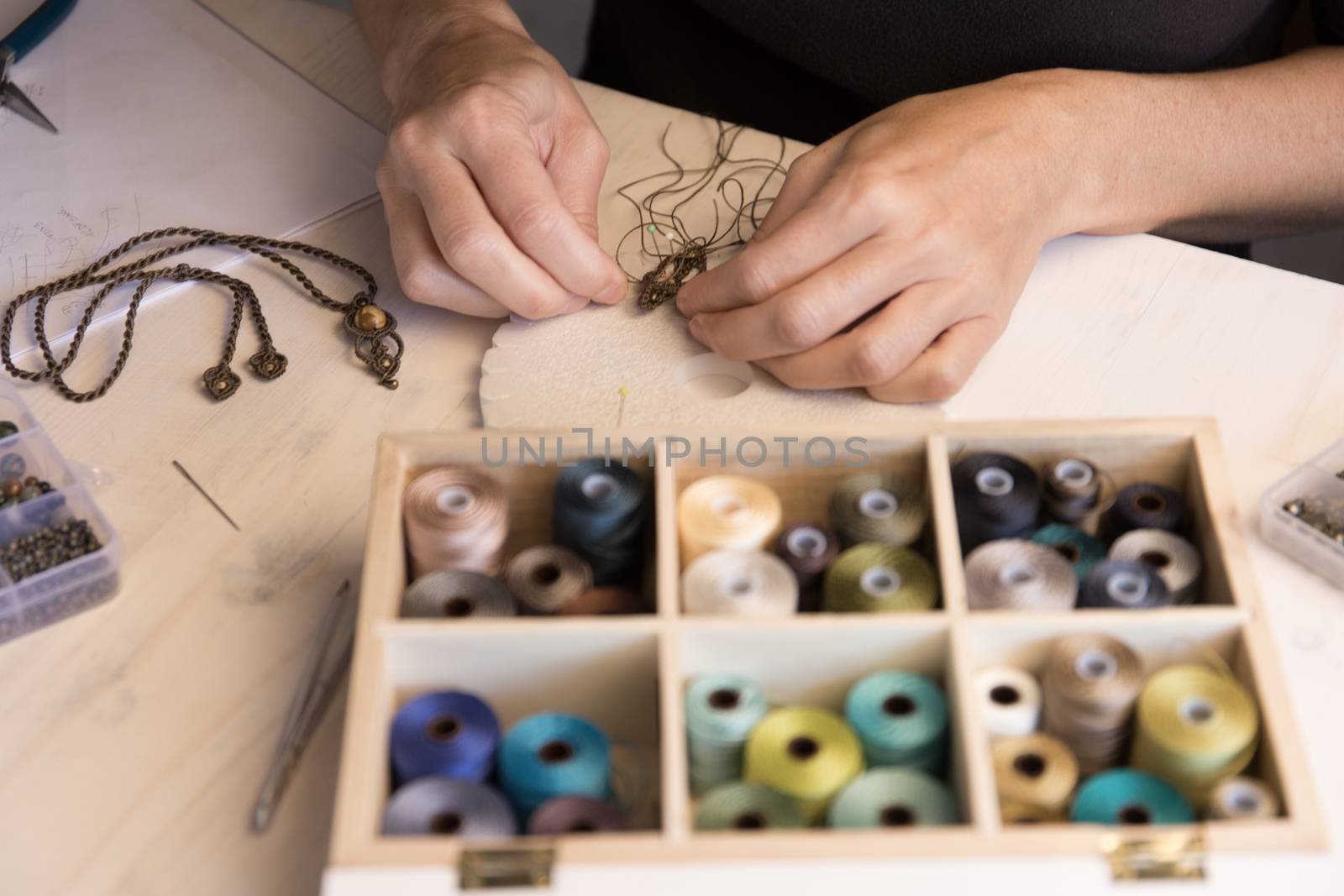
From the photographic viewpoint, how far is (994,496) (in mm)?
776

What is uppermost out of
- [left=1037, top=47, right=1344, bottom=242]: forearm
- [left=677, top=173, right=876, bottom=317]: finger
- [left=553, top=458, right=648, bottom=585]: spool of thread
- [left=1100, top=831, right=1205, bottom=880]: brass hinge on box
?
[left=1037, top=47, right=1344, bottom=242]: forearm

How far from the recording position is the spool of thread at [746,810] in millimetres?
678

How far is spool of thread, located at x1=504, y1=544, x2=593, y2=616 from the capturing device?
2.53 ft

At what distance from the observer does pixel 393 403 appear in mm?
1010

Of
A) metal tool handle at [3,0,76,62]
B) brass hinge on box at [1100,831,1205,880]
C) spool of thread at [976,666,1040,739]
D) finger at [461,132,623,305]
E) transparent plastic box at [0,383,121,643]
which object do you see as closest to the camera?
brass hinge on box at [1100,831,1205,880]

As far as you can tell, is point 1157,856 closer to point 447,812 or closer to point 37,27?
point 447,812

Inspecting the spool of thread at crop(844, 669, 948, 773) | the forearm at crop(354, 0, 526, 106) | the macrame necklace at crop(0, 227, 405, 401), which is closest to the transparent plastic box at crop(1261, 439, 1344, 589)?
the spool of thread at crop(844, 669, 948, 773)

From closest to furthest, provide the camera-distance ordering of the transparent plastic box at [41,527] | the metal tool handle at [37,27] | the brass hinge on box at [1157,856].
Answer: the brass hinge on box at [1157,856]
the transparent plastic box at [41,527]
the metal tool handle at [37,27]

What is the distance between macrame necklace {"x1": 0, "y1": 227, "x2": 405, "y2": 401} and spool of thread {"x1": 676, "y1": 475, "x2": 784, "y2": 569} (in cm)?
34

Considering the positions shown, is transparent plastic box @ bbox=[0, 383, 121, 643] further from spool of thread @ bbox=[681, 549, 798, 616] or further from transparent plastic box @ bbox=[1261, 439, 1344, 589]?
transparent plastic box @ bbox=[1261, 439, 1344, 589]

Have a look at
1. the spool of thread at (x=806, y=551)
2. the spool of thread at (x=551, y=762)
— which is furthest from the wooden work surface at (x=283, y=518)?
the spool of thread at (x=806, y=551)

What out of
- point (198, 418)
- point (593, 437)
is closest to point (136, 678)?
point (198, 418)

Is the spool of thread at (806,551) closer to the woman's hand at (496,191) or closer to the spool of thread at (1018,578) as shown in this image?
the spool of thread at (1018,578)

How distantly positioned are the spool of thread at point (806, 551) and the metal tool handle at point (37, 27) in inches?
41.1
